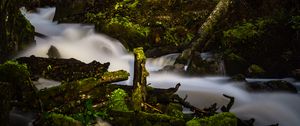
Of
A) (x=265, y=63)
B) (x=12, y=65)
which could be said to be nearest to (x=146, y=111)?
(x=12, y=65)

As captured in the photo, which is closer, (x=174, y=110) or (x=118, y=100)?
(x=118, y=100)

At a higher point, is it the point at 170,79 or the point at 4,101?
the point at 170,79

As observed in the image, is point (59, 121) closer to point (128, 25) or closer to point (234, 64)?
point (234, 64)

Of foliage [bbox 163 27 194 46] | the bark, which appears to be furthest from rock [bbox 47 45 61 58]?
foliage [bbox 163 27 194 46]

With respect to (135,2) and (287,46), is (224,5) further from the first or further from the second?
(135,2)

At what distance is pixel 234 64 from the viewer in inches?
408

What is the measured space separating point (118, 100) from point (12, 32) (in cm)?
414

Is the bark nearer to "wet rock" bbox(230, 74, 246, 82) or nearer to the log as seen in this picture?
"wet rock" bbox(230, 74, 246, 82)

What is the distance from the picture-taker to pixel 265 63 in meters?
10.8

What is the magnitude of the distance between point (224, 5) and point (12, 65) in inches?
308

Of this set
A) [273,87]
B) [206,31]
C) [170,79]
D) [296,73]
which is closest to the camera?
[273,87]

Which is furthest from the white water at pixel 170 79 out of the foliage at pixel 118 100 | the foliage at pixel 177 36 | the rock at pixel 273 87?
the foliage at pixel 118 100

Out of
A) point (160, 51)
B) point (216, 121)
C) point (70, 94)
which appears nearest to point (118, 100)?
point (70, 94)

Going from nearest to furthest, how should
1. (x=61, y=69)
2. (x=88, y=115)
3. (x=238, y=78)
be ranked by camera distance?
1. (x=88, y=115)
2. (x=61, y=69)
3. (x=238, y=78)
